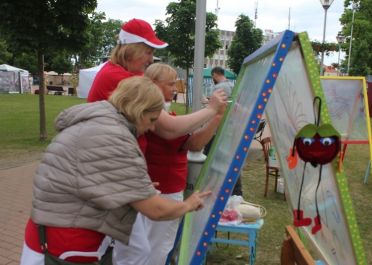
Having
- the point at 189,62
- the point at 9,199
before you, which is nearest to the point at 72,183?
the point at 9,199

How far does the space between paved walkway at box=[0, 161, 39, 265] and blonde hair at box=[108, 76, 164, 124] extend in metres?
2.63

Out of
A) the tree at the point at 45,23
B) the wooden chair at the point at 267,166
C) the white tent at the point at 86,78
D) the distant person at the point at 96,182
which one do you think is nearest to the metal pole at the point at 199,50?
the distant person at the point at 96,182

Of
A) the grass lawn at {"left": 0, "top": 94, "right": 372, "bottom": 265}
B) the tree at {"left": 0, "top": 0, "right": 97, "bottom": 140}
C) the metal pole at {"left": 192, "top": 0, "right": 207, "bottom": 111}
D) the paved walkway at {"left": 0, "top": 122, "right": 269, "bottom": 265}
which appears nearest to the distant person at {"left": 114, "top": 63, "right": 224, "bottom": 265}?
the metal pole at {"left": 192, "top": 0, "right": 207, "bottom": 111}

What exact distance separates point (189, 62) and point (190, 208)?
1747cm

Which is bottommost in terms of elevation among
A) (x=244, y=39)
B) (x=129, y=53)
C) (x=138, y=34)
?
(x=129, y=53)

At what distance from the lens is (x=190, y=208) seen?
187 cm

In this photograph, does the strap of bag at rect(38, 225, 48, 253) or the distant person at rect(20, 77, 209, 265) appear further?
the strap of bag at rect(38, 225, 48, 253)

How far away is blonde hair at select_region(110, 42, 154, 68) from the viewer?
8.11 feet

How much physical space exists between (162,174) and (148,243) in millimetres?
451

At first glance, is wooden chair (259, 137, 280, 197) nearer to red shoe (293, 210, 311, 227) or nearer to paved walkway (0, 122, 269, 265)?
paved walkway (0, 122, 269, 265)

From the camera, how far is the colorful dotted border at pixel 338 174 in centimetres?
168

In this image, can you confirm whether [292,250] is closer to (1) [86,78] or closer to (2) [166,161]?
(2) [166,161]

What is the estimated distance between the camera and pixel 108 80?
235 cm

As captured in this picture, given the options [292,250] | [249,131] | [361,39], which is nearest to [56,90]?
[361,39]
